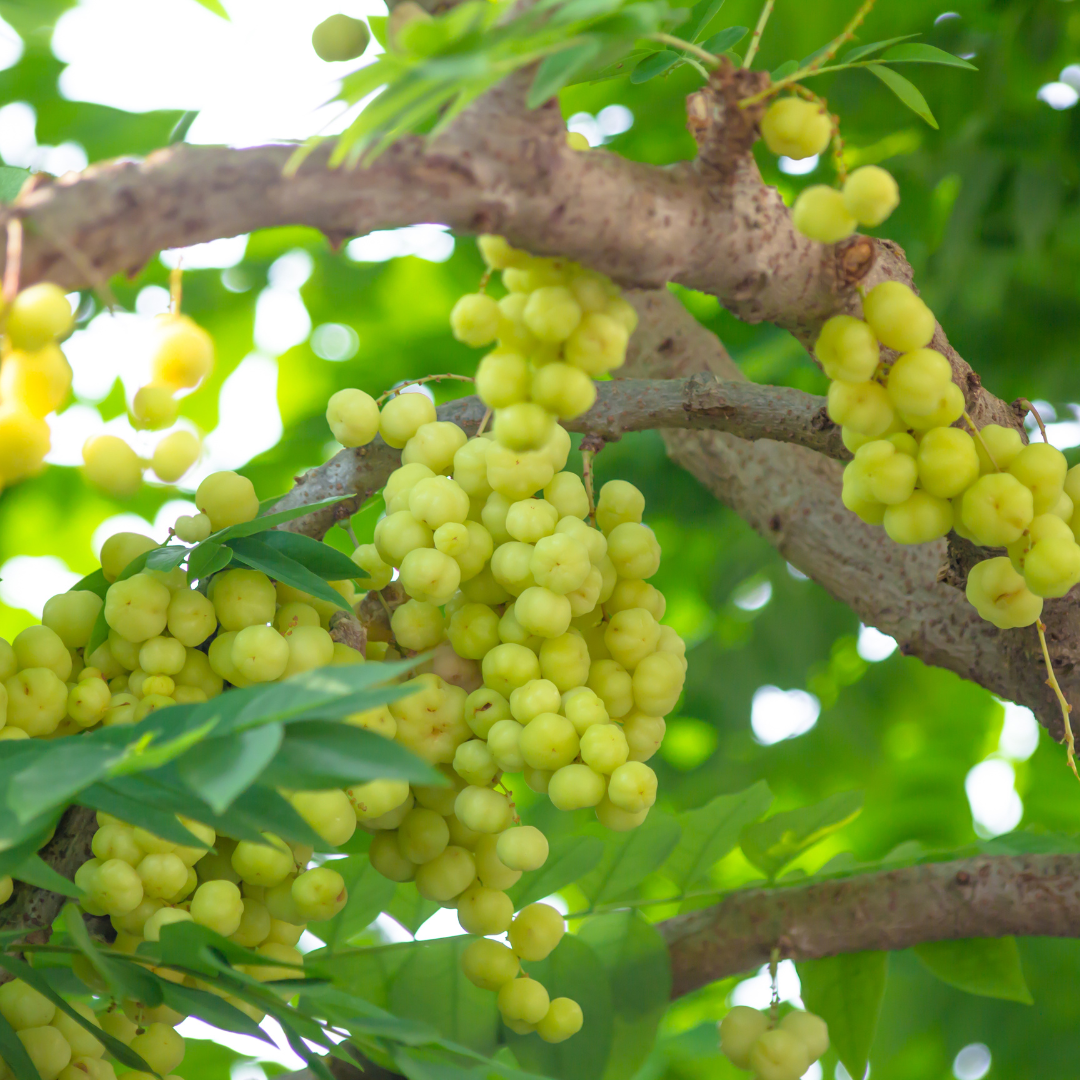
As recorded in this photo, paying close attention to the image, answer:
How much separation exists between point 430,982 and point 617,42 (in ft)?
1.79

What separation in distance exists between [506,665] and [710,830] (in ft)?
1.05

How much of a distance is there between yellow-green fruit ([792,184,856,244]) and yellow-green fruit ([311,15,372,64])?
18 centimetres

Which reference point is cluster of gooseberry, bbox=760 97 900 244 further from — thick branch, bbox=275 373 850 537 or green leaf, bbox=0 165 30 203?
green leaf, bbox=0 165 30 203

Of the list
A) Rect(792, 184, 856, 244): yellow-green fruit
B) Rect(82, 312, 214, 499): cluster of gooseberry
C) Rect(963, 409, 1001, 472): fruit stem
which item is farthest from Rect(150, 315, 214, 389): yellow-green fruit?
Rect(963, 409, 1001, 472): fruit stem

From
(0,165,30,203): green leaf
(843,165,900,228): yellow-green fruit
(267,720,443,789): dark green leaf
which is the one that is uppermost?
(843,165,900,228): yellow-green fruit

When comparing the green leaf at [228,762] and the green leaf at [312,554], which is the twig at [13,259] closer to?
the green leaf at [228,762]

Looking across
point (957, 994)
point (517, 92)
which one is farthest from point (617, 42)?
point (957, 994)

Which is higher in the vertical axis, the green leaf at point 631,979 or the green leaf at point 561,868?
the green leaf at point 561,868

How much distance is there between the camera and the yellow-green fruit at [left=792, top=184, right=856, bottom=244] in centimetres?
40

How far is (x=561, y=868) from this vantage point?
71cm

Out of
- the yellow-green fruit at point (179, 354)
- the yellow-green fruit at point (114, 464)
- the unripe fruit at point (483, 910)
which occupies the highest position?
the yellow-green fruit at point (179, 354)

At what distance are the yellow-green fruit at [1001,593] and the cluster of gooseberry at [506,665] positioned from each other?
6.1 inches

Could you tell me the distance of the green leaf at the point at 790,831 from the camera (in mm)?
778

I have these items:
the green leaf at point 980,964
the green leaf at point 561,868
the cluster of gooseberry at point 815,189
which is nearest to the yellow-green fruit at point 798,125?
the cluster of gooseberry at point 815,189
